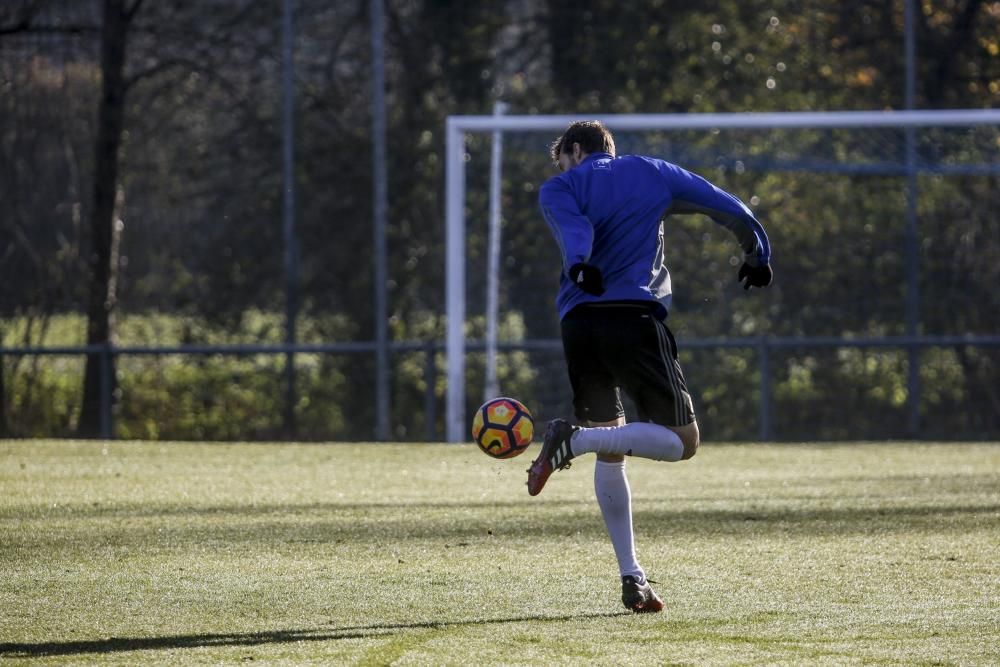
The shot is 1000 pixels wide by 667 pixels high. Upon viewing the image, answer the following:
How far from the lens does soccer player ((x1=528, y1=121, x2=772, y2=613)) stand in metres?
5.77

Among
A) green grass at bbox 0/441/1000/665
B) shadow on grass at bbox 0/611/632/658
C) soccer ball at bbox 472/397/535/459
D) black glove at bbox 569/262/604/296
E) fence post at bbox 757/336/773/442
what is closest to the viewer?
shadow on grass at bbox 0/611/632/658

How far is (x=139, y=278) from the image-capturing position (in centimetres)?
1570

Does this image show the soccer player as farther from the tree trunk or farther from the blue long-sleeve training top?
the tree trunk

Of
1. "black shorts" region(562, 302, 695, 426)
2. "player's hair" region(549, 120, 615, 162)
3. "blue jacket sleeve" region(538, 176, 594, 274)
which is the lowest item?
"black shorts" region(562, 302, 695, 426)

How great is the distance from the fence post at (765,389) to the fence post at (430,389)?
301 centimetres

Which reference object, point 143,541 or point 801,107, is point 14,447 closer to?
point 143,541

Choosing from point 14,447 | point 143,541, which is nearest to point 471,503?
point 143,541

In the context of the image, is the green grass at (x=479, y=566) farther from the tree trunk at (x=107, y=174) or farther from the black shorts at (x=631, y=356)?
the tree trunk at (x=107, y=174)

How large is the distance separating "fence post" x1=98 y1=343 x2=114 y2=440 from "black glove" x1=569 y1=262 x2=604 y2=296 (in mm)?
10304

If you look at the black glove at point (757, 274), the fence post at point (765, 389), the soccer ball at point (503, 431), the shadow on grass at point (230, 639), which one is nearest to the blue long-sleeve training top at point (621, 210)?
the black glove at point (757, 274)

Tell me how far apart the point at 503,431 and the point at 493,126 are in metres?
8.33

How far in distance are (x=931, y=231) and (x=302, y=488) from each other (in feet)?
25.5

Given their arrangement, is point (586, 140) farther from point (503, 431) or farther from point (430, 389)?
point (430, 389)

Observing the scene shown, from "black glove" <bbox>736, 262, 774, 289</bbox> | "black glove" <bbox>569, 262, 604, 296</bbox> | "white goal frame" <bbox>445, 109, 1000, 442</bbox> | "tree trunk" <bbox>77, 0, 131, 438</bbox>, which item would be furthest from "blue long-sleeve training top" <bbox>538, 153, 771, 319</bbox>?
"tree trunk" <bbox>77, 0, 131, 438</bbox>
